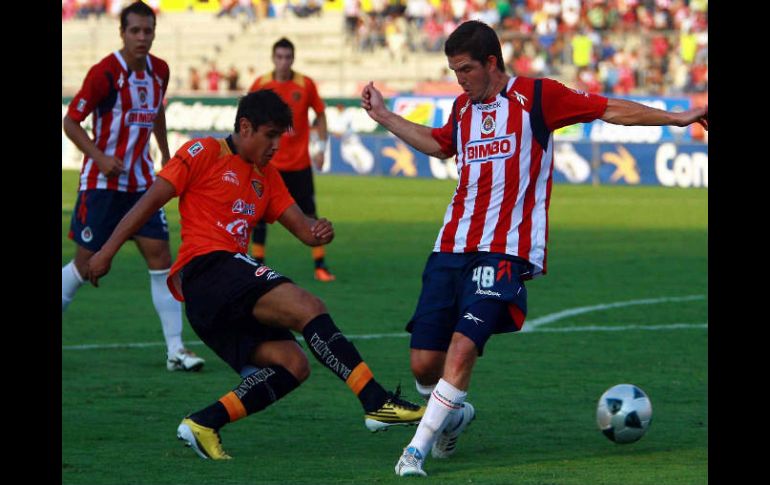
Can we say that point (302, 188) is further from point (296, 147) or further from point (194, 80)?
point (194, 80)

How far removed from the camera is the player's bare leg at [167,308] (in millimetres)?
9500

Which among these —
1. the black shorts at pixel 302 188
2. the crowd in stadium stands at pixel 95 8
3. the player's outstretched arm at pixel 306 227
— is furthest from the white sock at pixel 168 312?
the crowd in stadium stands at pixel 95 8

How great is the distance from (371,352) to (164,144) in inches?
79.9

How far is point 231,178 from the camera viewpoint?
6.95 metres

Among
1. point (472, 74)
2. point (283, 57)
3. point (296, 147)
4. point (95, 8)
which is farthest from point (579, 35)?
point (472, 74)

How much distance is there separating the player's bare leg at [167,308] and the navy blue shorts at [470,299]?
302 centimetres

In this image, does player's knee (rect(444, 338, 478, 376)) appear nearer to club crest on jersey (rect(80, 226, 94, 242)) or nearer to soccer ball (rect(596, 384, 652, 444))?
soccer ball (rect(596, 384, 652, 444))

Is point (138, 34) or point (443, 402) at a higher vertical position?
point (138, 34)

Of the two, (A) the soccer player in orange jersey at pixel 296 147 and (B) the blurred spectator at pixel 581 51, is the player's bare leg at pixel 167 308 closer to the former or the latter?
(A) the soccer player in orange jersey at pixel 296 147

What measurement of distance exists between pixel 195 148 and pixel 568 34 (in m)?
31.7

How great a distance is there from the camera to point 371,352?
10273 mm
